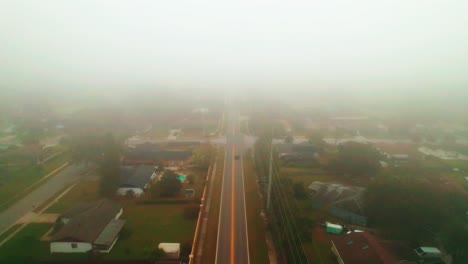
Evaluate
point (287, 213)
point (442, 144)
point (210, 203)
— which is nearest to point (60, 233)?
point (210, 203)

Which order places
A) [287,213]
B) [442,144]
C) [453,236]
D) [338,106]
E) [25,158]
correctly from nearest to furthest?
[453,236] → [287,213] → [25,158] → [442,144] → [338,106]

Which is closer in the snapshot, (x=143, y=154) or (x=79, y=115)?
(x=143, y=154)

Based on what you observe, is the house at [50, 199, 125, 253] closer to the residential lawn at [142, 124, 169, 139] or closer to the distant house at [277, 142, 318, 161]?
the distant house at [277, 142, 318, 161]

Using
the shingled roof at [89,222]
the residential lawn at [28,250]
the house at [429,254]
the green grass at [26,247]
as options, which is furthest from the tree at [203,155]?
the house at [429,254]

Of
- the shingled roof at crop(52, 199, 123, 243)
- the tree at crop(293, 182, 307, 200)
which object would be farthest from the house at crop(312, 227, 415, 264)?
the shingled roof at crop(52, 199, 123, 243)

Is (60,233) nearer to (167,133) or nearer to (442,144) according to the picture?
(167,133)

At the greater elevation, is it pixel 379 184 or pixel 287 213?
pixel 379 184

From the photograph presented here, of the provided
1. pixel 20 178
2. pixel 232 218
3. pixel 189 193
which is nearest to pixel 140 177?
pixel 189 193

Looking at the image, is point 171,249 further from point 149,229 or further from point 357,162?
point 357,162
